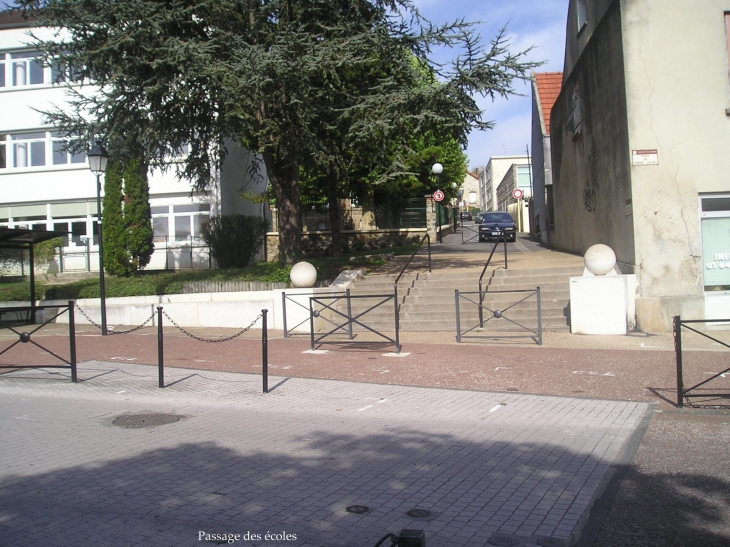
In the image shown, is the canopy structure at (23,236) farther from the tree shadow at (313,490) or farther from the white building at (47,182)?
the tree shadow at (313,490)

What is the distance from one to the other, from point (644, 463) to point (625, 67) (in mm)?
10910

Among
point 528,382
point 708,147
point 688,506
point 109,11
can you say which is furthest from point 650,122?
point 109,11

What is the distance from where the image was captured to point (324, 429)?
7297 mm

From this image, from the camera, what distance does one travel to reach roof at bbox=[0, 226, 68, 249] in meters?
17.8

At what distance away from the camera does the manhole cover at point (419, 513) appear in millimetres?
4648

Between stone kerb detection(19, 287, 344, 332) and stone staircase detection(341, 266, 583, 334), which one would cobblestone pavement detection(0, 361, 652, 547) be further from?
stone kerb detection(19, 287, 344, 332)

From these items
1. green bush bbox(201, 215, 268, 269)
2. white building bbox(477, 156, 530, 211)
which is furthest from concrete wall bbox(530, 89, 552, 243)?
white building bbox(477, 156, 530, 211)

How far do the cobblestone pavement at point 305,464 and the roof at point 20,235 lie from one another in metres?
9.72

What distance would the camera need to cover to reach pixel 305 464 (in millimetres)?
5980

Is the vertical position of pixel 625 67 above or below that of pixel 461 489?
above

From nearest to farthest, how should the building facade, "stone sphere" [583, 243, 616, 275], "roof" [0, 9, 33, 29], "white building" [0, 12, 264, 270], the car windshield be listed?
"stone sphere" [583, 243, 616, 275] < the building facade < "white building" [0, 12, 264, 270] < "roof" [0, 9, 33, 29] < the car windshield

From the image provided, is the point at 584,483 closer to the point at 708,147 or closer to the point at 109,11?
the point at 708,147

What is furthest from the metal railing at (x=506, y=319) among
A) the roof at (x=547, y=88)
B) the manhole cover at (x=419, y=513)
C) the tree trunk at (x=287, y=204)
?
the roof at (x=547, y=88)

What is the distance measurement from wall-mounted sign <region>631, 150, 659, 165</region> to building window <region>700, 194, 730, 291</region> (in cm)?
131
